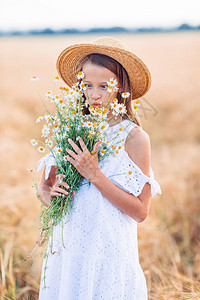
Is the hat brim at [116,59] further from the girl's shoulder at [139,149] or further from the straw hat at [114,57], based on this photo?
the girl's shoulder at [139,149]

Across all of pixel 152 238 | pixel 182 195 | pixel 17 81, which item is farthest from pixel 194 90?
pixel 152 238

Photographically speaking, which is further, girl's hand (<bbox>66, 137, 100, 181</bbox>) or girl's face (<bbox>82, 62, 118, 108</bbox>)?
girl's face (<bbox>82, 62, 118, 108</bbox>)

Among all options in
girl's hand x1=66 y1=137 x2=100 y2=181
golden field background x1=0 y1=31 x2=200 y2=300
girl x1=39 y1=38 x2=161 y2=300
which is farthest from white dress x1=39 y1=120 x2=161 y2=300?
golden field background x1=0 y1=31 x2=200 y2=300

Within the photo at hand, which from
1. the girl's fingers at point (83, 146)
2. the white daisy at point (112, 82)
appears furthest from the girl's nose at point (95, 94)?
the girl's fingers at point (83, 146)

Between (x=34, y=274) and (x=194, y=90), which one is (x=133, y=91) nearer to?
(x=34, y=274)

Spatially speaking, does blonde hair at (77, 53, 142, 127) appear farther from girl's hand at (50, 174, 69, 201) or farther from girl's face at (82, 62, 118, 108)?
girl's hand at (50, 174, 69, 201)

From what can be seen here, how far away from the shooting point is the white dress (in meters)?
1.72

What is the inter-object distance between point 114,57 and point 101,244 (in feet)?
3.01

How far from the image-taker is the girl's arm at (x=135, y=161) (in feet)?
5.42

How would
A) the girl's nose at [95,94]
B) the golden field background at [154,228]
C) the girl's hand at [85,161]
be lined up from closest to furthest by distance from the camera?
the girl's hand at [85,161]
the girl's nose at [95,94]
the golden field background at [154,228]

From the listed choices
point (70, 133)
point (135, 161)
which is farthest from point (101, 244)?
point (70, 133)

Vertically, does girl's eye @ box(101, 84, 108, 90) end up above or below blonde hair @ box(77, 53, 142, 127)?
below

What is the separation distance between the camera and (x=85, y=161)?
1652 mm

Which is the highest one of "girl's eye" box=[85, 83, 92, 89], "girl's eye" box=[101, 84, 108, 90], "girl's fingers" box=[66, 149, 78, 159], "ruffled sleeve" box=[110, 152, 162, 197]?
"girl's eye" box=[85, 83, 92, 89]
